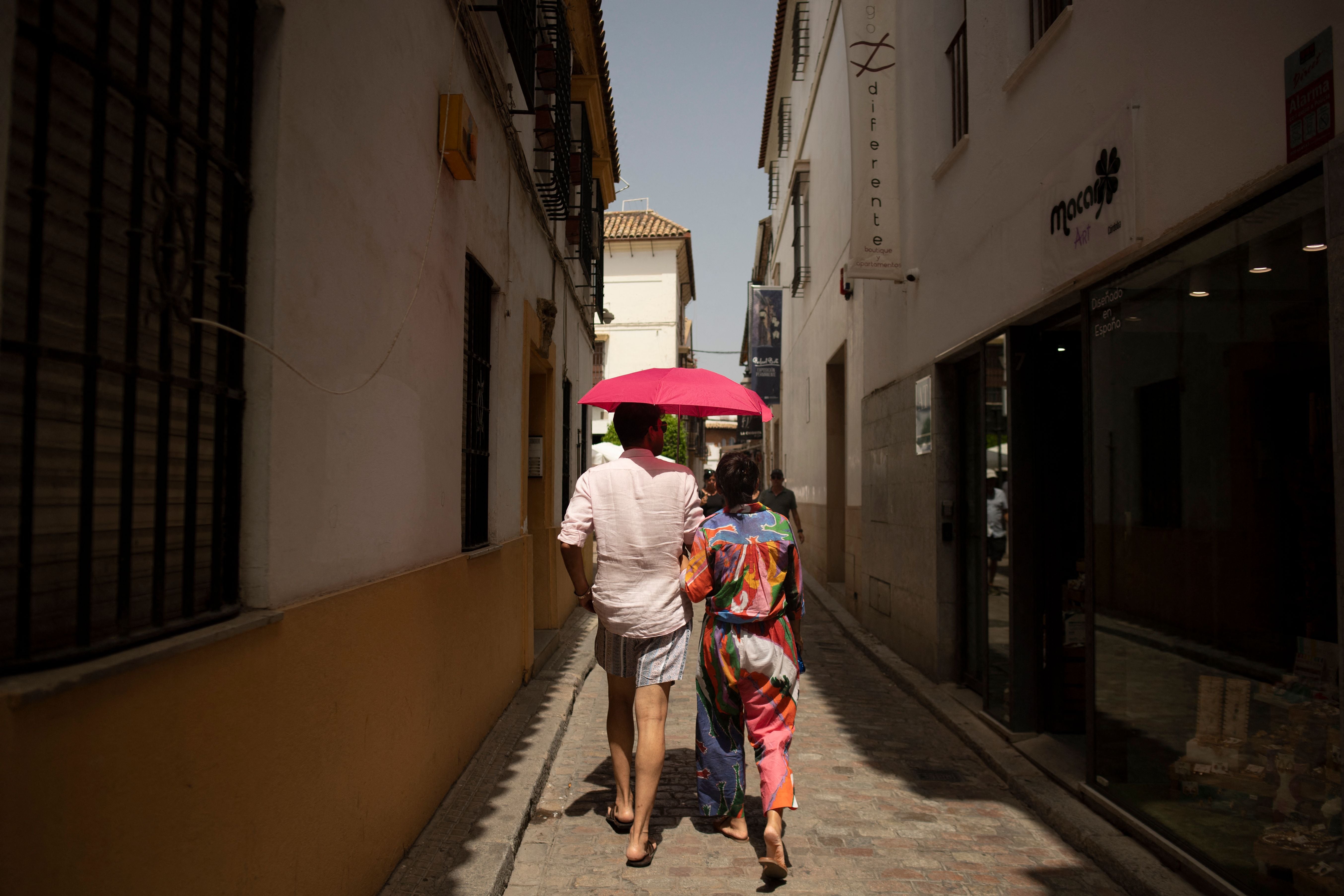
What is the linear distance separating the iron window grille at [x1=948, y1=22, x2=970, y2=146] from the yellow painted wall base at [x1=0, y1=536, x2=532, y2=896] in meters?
5.31

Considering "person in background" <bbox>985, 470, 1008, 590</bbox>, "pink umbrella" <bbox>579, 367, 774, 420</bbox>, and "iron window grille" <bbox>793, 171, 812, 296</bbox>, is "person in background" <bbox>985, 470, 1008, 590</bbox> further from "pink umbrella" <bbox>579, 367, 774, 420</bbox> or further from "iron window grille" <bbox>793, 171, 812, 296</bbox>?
"iron window grille" <bbox>793, 171, 812, 296</bbox>

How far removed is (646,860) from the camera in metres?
3.94

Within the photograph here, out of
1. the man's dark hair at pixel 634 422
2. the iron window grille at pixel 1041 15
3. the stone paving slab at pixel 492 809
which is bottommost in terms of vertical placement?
the stone paving slab at pixel 492 809

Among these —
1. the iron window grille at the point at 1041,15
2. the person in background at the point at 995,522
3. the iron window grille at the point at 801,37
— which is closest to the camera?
the iron window grille at the point at 1041,15

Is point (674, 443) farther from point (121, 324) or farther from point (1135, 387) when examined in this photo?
point (121, 324)

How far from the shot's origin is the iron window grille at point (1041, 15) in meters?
5.29

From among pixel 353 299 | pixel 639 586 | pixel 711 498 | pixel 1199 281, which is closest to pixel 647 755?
pixel 639 586

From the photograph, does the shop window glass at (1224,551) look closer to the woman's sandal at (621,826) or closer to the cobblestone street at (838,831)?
the cobblestone street at (838,831)

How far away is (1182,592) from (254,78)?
4027mm

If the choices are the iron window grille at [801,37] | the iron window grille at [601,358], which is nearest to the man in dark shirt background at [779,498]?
the iron window grille at [801,37]

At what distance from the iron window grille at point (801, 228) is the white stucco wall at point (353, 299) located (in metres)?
12.3

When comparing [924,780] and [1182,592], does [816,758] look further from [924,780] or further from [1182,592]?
[1182,592]

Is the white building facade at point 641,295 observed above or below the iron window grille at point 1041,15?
above

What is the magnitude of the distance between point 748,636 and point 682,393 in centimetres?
151
